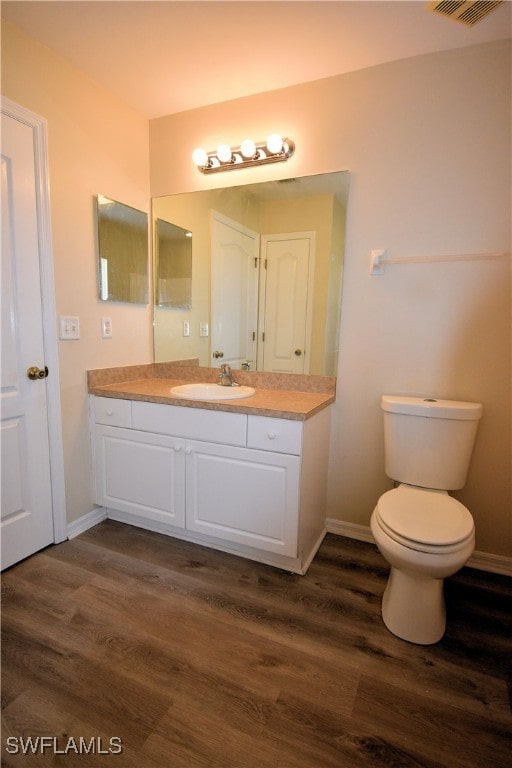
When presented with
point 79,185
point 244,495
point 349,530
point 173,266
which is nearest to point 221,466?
point 244,495

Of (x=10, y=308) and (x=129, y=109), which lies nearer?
(x=10, y=308)

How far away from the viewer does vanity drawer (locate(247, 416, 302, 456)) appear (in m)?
1.55

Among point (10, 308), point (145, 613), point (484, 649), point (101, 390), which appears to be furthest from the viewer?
point (101, 390)

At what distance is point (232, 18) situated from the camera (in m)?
1.41

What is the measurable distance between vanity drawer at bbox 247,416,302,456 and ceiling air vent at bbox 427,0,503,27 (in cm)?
163

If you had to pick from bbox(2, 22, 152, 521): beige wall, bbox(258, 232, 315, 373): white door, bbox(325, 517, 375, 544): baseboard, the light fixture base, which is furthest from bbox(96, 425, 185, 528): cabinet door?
the light fixture base

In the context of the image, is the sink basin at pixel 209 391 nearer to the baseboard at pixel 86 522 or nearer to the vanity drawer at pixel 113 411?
the vanity drawer at pixel 113 411

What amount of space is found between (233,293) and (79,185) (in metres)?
0.94

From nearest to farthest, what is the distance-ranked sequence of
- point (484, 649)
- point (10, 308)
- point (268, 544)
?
point (484, 649) < point (10, 308) < point (268, 544)

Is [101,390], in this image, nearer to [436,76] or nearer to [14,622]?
[14,622]

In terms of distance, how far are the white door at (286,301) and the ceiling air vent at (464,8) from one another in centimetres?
90

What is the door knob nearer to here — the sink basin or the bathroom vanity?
the bathroom vanity

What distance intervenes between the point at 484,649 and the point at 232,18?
8.54ft

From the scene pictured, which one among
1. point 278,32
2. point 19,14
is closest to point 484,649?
point 278,32
